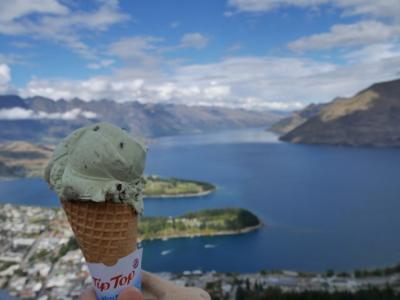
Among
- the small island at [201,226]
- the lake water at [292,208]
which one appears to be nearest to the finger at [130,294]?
the lake water at [292,208]

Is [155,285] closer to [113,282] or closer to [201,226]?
[113,282]

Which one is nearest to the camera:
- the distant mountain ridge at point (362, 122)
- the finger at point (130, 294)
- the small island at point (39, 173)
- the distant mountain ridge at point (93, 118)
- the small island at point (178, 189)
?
the finger at point (130, 294)

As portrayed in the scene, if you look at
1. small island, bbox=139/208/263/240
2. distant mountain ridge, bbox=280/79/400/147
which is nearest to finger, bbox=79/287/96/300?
small island, bbox=139/208/263/240

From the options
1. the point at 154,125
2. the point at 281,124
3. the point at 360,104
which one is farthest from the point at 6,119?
the point at 360,104

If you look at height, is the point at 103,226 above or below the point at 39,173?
above

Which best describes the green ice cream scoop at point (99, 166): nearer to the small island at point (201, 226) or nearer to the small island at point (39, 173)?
the small island at point (201, 226)

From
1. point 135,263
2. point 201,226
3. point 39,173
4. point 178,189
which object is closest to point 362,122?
point 178,189

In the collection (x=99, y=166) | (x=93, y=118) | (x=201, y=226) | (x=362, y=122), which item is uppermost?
(x=93, y=118)
